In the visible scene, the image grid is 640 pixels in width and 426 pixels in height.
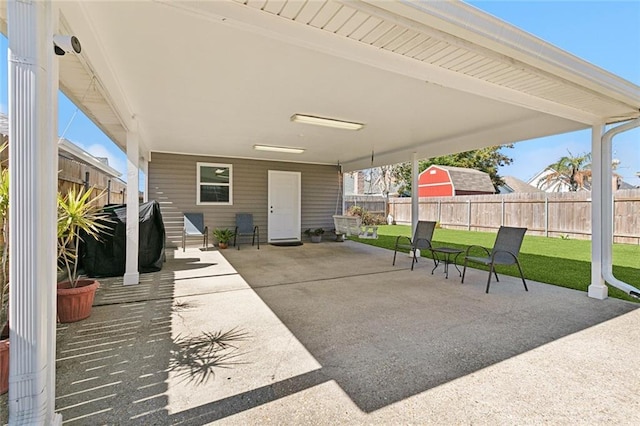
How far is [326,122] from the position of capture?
4.97m

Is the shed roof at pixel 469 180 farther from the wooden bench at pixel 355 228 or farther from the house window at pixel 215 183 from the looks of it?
the house window at pixel 215 183

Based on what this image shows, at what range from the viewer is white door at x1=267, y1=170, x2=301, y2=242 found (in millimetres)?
9195

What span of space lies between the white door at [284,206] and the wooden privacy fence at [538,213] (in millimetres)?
8170

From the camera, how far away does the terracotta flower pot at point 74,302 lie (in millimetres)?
2918

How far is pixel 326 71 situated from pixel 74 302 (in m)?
3.30

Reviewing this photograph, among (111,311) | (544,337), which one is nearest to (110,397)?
(111,311)

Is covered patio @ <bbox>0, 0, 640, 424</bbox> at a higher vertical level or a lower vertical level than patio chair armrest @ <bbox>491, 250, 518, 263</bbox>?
higher

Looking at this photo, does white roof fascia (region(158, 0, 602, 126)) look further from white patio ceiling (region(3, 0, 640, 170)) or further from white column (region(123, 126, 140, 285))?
white column (region(123, 126, 140, 285))

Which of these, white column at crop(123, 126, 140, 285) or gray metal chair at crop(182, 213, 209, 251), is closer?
white column at crop(123, 126, 140, 285)

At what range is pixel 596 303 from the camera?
12.1 feet

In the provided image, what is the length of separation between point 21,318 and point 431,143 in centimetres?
664

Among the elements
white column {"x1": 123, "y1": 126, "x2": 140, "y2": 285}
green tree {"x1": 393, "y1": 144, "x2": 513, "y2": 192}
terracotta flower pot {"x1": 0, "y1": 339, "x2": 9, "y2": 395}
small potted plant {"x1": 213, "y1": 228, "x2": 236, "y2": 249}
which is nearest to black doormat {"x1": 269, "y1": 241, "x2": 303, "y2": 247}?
small potted plant {"x1": 213, "y1": 228, "x2": 236, "y2": 249}

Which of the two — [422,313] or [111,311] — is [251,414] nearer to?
[422,313]

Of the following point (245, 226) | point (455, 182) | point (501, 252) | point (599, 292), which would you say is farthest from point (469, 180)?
point (599, 292)
